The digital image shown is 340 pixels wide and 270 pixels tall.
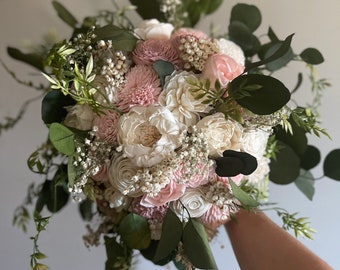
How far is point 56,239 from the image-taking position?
3.89ft

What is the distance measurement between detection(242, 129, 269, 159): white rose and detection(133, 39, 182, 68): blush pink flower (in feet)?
0.50

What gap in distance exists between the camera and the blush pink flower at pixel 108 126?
0.73 m

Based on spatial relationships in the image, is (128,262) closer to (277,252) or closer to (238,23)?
(277,252)

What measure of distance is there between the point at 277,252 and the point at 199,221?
5.0 inches

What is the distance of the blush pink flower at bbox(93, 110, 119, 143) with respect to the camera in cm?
73

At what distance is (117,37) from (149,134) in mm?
180

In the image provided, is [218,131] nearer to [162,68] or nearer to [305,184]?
[162,68]

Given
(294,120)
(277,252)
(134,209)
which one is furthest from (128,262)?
(294,120)

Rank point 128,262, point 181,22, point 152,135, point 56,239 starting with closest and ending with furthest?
point 152,135 < point 128,262 < point 181,22 < point 56,239

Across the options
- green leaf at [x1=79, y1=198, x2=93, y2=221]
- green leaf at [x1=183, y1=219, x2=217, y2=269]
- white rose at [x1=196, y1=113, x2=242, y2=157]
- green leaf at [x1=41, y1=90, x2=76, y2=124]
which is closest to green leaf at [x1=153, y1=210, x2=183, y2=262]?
green leaf at [x1=183, y1=219, x2=217, y2=269]

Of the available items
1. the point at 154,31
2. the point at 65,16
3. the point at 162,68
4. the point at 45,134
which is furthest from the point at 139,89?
the point at 45,134

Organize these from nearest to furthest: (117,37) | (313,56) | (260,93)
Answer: (260,93), (117,37), (313,56)

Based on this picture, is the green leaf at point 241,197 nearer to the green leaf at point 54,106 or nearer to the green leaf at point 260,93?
the green leaf at point 260,93

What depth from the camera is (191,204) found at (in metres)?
0.74
